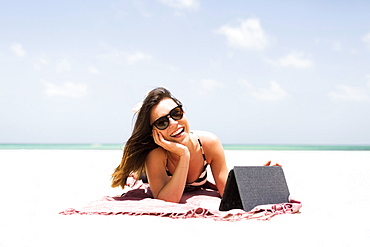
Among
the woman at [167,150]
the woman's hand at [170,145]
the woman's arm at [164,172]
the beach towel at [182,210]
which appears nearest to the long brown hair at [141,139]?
the woman at [167,150]

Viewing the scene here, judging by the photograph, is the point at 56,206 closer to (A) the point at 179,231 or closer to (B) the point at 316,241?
(A) the point at 179,231

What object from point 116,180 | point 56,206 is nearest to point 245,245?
point 116,180

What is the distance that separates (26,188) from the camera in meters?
6.19

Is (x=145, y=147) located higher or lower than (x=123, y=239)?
higher

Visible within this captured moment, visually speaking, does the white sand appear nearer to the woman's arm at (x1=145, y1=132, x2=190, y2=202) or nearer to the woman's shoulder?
the woman's arm at (x1=145, y1=132, x2=190, y2=202)

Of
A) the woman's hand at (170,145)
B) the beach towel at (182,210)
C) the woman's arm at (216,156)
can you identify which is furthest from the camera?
Answer: the woman's arm at (216,156)

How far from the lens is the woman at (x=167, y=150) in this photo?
14.3 ft

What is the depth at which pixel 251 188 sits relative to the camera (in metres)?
4.16

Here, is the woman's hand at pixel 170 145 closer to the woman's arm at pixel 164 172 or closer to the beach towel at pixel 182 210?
the woman's arm at pixel 164 172

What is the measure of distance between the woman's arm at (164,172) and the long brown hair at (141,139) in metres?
0.10

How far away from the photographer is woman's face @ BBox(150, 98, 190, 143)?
437 centimetres

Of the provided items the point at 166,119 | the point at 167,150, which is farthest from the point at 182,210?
the point at 166,119

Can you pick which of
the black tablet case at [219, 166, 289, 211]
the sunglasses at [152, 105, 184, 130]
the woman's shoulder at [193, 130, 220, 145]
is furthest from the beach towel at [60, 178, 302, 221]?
the sunglasses at [152, 105, 184, 130]

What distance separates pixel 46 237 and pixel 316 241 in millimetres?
2021
